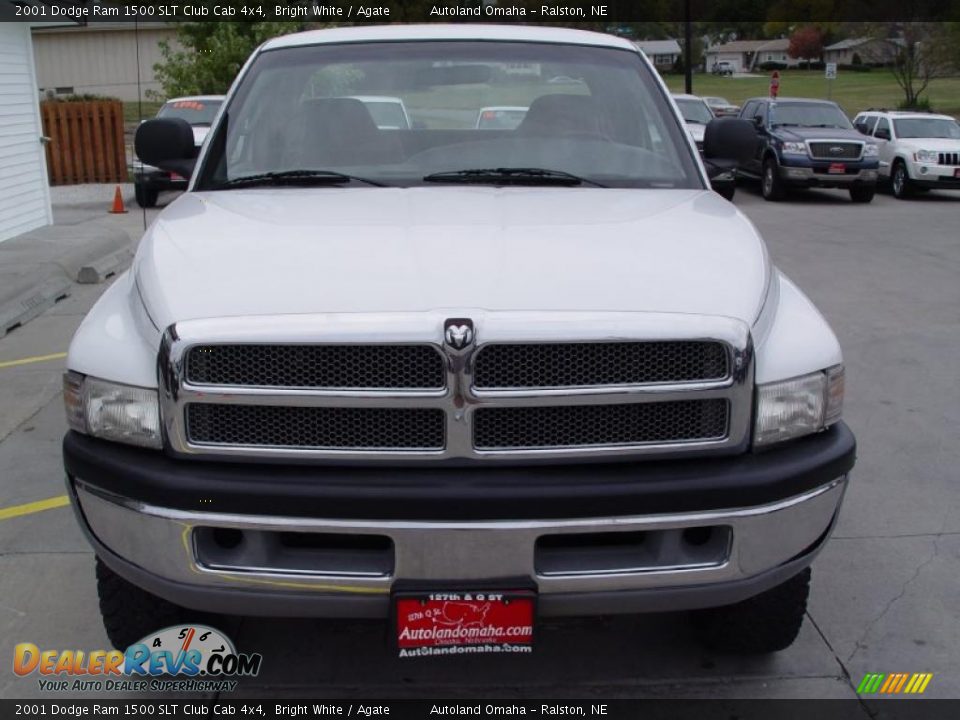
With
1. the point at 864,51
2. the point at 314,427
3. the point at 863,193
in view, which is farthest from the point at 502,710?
the point at 864,51

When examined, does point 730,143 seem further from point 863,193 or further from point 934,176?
point 934,176

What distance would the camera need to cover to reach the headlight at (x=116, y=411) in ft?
8.57

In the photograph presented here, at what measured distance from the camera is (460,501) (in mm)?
2473

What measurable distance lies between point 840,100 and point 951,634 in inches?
2108

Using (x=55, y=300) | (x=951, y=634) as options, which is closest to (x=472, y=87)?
(x=951, y=634)

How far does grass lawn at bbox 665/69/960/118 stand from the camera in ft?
161

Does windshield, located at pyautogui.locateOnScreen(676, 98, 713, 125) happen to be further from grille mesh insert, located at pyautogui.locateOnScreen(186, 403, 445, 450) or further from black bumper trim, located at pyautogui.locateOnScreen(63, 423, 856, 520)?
grille mesh insert, located at pyautogui.locateOnScreen(186, 403, 445, 450)

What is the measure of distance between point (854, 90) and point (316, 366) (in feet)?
211

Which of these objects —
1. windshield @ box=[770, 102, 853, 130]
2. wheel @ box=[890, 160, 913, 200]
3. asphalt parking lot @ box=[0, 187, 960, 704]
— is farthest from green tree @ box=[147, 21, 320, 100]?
asphalt parking lot @ box=[0, 187, 960, 704]

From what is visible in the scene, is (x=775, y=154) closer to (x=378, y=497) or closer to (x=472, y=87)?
(x=472, y=87)

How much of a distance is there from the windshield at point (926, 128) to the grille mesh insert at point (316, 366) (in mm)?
18997

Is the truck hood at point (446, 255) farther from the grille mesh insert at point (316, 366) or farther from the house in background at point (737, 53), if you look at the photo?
the house in background at point (737, 53)

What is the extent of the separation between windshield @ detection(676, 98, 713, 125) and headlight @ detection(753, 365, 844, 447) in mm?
18272

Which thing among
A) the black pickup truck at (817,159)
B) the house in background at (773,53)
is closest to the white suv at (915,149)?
the black pickup truck at (817,159)
